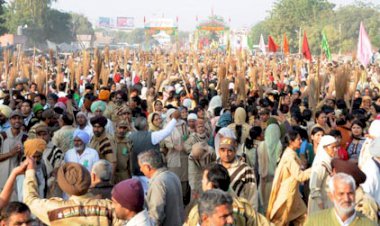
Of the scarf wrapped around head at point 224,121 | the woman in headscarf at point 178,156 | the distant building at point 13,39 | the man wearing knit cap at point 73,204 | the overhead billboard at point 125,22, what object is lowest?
the overhead billboard at point 125,22

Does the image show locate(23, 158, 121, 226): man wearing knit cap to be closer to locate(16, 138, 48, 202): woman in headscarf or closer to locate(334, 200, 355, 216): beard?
→ locate(16, 138, 48, 202): woman in headscarf

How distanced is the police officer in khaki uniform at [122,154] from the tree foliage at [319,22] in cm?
6795

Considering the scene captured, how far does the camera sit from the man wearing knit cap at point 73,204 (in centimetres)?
523

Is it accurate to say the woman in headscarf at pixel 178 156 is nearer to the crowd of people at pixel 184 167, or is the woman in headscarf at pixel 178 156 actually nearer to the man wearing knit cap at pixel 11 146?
the crowd of people at pixel 184 167

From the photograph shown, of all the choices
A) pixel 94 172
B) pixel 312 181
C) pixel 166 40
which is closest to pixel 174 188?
pixel 94 172

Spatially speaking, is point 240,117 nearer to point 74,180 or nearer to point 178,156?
point 178,156

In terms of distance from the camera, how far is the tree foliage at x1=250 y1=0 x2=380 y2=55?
80750 millimetres

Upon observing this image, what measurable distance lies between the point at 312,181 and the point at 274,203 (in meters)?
0.48

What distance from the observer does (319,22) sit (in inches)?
3494

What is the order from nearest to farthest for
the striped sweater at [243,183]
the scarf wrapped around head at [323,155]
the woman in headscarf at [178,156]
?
the striped sweater at [243,183], the scarf wrapped around head at [323,155], the woman in headscarf at [178,156]

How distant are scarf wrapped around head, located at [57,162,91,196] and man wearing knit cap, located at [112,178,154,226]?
0.31 metres

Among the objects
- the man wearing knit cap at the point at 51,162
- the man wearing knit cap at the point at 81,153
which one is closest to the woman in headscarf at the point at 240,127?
the man wearing knit cap at the point at 81,153

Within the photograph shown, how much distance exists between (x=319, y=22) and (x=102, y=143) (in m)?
82.0

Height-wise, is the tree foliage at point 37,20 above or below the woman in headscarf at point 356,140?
below
